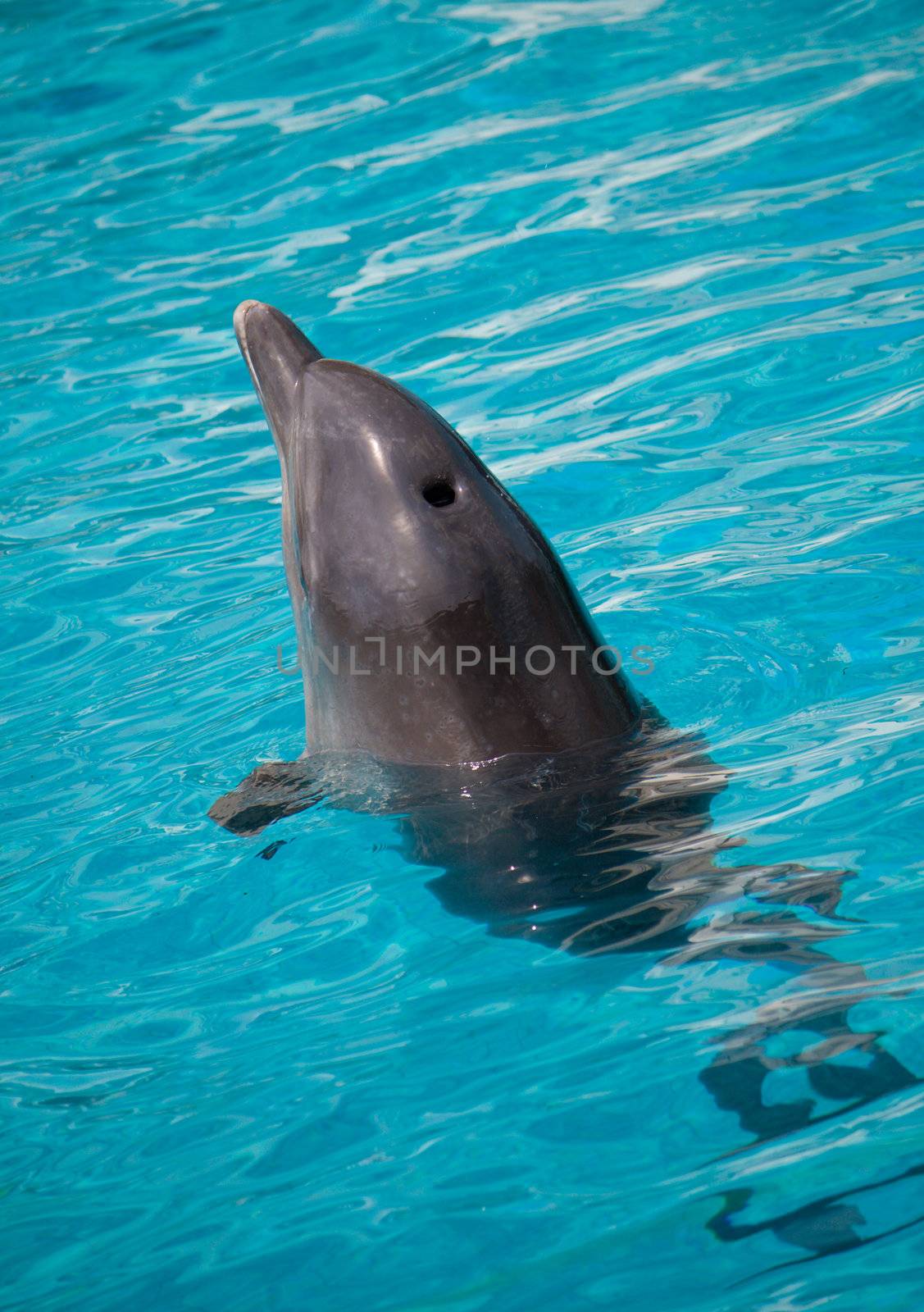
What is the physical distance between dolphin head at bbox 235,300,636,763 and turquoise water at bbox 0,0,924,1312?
0.56 metres

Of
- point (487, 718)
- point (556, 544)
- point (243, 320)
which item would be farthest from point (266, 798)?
point (556, 544)

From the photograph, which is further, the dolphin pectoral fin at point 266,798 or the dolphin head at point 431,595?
the dolphin pectoral fin at point 266,798

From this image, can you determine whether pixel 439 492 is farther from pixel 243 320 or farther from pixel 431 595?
pixel 243 320

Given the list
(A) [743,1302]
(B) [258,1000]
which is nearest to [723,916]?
(A) [743,1302]

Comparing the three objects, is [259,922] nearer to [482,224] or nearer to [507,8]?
[482,224]

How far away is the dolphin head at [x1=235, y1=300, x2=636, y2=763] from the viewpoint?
3938mm

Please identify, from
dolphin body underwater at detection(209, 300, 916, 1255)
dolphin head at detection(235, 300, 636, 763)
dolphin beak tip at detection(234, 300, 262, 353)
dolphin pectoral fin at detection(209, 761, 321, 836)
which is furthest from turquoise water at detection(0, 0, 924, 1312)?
dolphin beak tip at detection(234, 300, 262, 353)

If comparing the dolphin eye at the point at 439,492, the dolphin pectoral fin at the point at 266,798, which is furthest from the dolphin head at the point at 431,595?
the dolphin pectoral fin at the point at 266,798

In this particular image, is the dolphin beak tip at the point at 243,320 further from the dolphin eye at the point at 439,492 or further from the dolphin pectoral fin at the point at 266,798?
the dolphin pectoral fin at the point at 266,798

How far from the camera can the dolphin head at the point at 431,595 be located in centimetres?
394

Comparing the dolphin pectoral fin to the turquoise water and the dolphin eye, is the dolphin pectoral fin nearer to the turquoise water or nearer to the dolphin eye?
the turquoise water

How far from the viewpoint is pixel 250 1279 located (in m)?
3.12

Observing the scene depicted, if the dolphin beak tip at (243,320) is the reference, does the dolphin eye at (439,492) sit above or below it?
below

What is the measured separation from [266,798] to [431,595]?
0.86 metres
